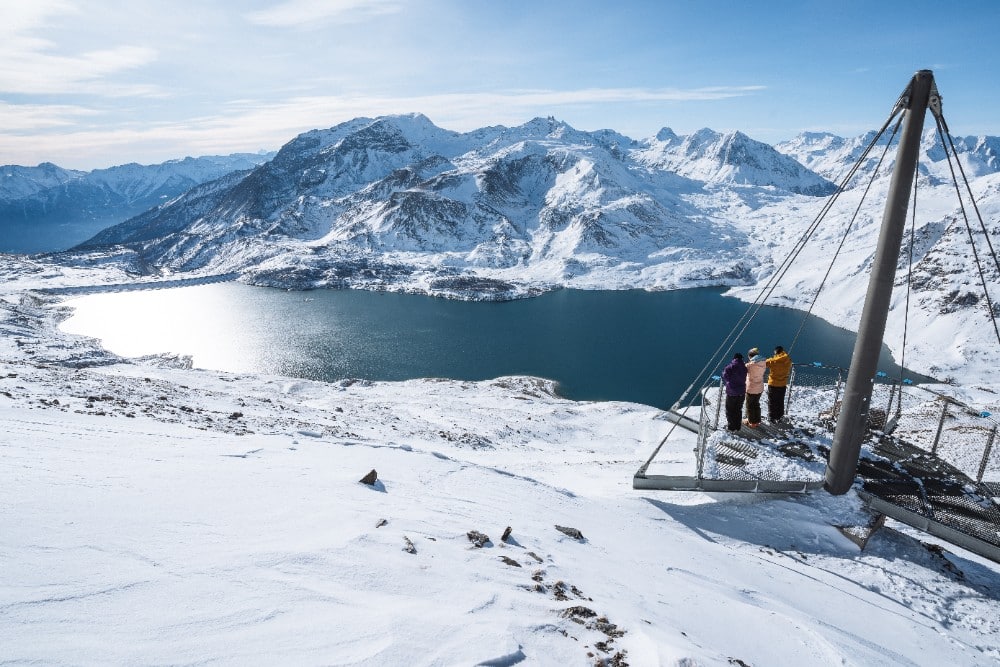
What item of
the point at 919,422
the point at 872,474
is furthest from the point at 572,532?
the point at 919,422

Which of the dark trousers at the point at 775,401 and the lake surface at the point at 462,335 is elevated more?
the dark trousers at the point at 775,401

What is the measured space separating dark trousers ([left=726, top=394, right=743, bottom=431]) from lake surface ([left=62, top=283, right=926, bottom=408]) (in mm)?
39382

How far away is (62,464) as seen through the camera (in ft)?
31.3

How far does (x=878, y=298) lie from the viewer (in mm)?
12344

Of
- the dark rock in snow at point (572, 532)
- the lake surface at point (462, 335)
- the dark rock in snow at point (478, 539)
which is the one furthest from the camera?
the lake surface at point (462, 335)

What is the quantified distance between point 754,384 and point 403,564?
13.0m

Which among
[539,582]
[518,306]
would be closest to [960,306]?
[518,306]

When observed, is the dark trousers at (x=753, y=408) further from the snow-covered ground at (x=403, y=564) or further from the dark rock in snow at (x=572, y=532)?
the dark rock in snow at (x=572, y=532)

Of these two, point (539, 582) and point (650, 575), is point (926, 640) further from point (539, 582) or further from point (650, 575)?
point (539, 582)

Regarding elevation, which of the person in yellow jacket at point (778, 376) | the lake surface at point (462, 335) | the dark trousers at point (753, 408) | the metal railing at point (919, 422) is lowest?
the lake surface at point (462, 335)

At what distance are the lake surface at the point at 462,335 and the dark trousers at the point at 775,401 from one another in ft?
127

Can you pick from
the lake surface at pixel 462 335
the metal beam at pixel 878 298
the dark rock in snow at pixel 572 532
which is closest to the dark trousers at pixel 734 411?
the metal beam at pixel 878 298

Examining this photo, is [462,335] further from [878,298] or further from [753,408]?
[878,298]

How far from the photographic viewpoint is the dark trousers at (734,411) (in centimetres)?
1595
